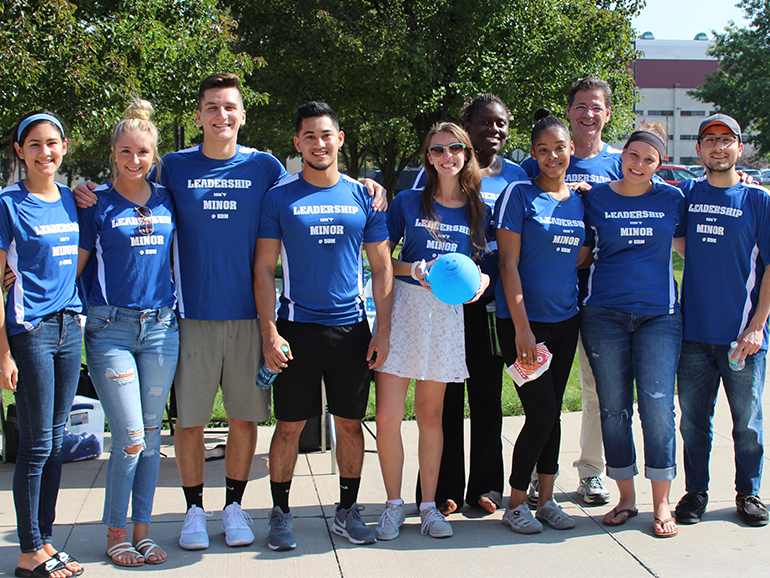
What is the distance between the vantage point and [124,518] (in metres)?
3.47

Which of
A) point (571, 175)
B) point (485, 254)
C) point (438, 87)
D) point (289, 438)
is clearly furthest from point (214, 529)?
point (438, 87)

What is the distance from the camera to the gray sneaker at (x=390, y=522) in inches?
148

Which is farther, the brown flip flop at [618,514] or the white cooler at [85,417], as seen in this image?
the white cooler at [85,417]

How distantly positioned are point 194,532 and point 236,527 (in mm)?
209

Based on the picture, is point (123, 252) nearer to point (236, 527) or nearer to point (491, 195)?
point (236, 527)

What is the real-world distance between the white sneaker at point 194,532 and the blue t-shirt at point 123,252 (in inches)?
43.5

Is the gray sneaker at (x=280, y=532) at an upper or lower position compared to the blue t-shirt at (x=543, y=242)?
lower

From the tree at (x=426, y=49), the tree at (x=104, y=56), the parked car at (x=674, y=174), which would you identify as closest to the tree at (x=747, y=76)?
the parked car at (x=674, y=174)

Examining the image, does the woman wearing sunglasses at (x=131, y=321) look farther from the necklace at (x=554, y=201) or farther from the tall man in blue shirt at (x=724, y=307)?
the tall man in blue shirt at (x=724, y=307)

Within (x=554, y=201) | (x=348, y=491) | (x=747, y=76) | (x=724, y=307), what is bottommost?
(x=348, y=491)

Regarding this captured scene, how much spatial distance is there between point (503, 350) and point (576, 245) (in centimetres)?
67

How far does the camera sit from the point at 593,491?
4.25 m

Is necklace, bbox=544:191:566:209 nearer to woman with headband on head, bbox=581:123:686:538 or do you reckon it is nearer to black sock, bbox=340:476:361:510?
woman with headband on head, bbox=581:123:686:538

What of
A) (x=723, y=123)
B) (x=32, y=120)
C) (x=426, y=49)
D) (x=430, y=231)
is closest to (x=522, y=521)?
(x=430, y=231)
